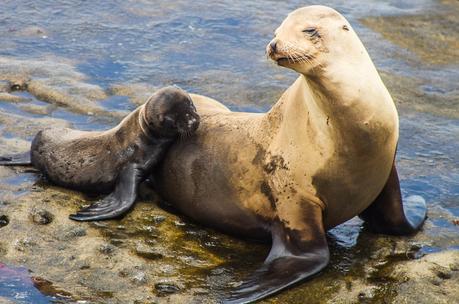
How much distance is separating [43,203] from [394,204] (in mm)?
2279

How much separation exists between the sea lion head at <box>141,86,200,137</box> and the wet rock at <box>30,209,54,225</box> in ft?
3.19

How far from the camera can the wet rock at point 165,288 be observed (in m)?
5.30

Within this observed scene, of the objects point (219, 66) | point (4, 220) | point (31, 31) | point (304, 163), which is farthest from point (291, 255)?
point (31, 31)

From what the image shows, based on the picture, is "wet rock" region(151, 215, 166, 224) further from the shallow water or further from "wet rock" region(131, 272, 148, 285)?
"wet rock" region(131, 272, 148, 285)

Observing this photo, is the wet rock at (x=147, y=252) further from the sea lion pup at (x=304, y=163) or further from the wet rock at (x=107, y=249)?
the sea lion pup at (x=304, y=163)

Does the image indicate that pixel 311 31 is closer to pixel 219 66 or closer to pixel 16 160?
pixel 16 160

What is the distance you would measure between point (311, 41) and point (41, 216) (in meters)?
2.10

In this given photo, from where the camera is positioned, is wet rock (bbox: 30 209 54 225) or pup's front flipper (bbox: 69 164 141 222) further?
pup's front flipper (bbox: 69 164 141 222)

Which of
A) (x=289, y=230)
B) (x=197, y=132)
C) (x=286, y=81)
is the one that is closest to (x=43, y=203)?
(x=197, y=132)

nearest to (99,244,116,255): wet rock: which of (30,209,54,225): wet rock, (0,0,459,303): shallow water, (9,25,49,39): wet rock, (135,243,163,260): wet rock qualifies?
(135,243,163,260): wet rock

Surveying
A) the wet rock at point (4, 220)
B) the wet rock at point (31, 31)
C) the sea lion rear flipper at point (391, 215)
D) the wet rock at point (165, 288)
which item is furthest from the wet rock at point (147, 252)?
the wet rock at point (31, 31)

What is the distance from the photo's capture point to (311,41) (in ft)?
17.5

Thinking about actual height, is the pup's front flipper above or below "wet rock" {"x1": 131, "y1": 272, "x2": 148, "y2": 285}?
below

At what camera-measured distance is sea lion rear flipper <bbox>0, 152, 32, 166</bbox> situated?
706 centimetres
